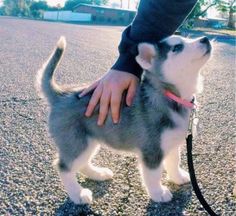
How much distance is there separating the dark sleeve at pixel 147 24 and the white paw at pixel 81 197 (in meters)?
0.73

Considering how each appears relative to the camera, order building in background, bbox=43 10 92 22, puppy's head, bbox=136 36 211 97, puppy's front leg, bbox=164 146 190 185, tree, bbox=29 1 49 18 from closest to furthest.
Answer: puppy's head, bbox=136 36 211 97
puppy's front leg, bbox=164 146 190 185
building in background, bbox=43 10 92 22
tree, bbox=29 1 49 18

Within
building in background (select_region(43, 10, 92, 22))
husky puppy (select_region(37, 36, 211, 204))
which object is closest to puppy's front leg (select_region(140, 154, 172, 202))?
husky puppy (select_region(37, 36, 211, 204))

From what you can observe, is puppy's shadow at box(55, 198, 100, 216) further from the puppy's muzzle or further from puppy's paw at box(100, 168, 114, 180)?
the puppy's muzzle

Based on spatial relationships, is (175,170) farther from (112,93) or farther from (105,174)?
(112,93)

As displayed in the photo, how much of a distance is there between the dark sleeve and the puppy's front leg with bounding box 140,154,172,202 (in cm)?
57

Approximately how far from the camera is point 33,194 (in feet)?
7.51

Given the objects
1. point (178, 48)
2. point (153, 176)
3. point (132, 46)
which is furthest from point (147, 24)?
point (153, 176)

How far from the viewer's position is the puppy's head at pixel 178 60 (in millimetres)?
2338

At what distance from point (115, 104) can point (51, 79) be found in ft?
1.74

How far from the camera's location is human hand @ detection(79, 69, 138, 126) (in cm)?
225

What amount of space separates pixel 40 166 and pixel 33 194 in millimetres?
379

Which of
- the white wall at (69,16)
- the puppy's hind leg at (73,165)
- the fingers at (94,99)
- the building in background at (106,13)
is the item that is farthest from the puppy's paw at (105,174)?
the building in background at (106,13)

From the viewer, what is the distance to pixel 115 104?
7.44 ft

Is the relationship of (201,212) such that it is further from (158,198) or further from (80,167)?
(80,167)
